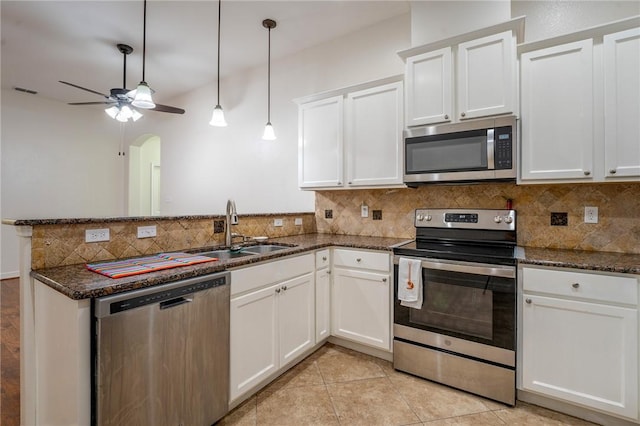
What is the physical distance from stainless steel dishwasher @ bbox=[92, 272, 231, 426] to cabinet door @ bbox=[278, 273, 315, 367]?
49cm

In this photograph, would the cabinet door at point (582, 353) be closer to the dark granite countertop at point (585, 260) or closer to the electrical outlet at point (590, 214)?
the dark granite countertop at point (585, 260)

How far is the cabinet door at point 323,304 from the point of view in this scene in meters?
2.45

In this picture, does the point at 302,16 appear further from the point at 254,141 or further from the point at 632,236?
the point at 632,236

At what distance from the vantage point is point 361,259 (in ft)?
7.93

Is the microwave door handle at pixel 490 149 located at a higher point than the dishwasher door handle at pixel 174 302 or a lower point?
higher

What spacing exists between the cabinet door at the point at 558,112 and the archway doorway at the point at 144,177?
21.7 feet

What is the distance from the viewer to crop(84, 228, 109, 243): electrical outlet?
1624mm

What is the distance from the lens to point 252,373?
185 cm

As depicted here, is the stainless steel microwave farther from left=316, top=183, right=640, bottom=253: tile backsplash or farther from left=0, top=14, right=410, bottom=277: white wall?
left=0, top=14, right=410, bottom=277: white wall

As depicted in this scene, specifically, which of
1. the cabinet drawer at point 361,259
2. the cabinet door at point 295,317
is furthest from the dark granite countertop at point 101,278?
the cabinet drawer at point 361,259

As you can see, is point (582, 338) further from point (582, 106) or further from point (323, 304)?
point (323, 304)

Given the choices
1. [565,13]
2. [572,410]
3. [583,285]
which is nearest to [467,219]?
[583,285]

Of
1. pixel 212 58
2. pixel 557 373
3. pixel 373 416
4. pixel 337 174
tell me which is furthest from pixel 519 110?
pixel 212 58

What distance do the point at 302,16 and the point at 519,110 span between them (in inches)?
86.6
